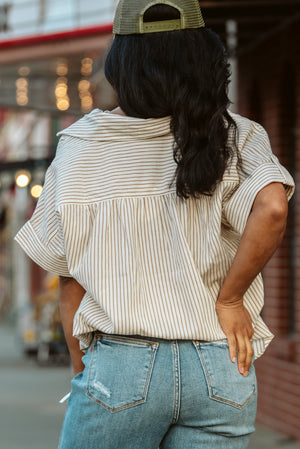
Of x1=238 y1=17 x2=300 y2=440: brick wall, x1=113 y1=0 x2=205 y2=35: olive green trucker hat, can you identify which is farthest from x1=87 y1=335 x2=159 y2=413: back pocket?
x1=238 y1=17 x2=300 y2=440: brick wall

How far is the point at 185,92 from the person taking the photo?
2023 mm

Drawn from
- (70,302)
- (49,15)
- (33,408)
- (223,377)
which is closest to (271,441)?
(33,408)

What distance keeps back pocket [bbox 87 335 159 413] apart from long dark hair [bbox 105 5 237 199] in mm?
352

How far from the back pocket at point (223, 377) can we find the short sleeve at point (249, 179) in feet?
0.89

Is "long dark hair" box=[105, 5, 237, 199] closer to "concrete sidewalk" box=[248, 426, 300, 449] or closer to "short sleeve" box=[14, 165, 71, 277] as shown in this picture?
"short sleeve" box=[14, 165, 71, 277]

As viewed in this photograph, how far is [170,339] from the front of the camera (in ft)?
6.42

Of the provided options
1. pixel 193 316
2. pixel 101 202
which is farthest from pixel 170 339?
pixel 101 202

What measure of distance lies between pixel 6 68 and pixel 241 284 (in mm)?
11671

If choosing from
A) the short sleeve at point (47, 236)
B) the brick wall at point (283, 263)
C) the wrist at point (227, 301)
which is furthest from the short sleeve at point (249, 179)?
the brick wall at point (283, 263)

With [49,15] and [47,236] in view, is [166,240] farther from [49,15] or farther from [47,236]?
[49,15]

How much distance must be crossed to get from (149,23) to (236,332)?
2.41 ft

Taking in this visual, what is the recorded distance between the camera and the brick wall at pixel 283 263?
7301mm

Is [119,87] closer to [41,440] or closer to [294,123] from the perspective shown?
[294,123]

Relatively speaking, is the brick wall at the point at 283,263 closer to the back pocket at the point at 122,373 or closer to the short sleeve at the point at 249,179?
the short sleeve at the point at 249,179
